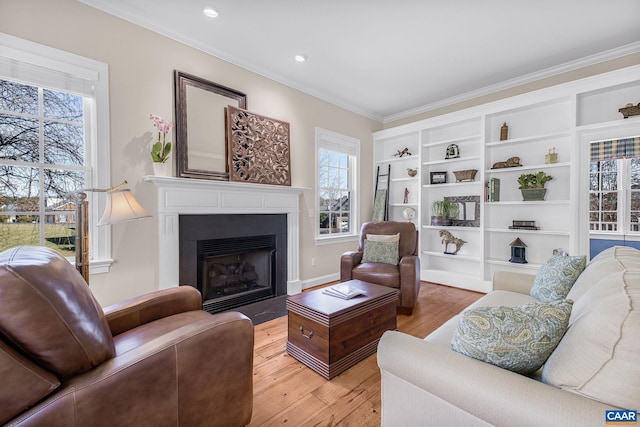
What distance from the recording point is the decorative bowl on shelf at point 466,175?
3951 millimetres

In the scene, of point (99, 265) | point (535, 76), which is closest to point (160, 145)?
point (99, 265)

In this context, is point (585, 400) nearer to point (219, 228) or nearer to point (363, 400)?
point (363, 400)

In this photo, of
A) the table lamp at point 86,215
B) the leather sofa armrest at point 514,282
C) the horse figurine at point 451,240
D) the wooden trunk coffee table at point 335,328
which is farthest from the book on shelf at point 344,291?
the horse figurine at point 451,240

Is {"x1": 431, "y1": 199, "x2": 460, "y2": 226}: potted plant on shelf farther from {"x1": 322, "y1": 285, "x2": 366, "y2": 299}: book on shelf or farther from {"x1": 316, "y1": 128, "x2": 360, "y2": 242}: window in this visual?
{"x1": 322, "y1": 285, "x2": 366, "y2": 299}: book on shelf

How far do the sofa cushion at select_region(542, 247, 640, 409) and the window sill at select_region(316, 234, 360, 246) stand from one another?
3217 mm

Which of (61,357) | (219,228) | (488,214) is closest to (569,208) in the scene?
(488,214)

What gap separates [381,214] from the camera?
15.7ft

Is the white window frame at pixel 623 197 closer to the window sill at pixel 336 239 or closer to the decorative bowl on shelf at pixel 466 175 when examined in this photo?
the decorative bowl on shelf at pixel 466 175

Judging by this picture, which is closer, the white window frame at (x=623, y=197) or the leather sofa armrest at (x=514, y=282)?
the leather sofa armrest at (x=514, y=282)

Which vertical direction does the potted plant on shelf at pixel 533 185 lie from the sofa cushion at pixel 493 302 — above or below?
above

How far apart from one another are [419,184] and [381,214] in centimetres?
82

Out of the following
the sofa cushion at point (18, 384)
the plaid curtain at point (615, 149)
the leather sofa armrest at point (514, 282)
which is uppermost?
the plaid curtain at point (615, 149)

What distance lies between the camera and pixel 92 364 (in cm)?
95

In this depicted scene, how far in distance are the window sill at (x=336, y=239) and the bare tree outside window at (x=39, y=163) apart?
8.96 feet
